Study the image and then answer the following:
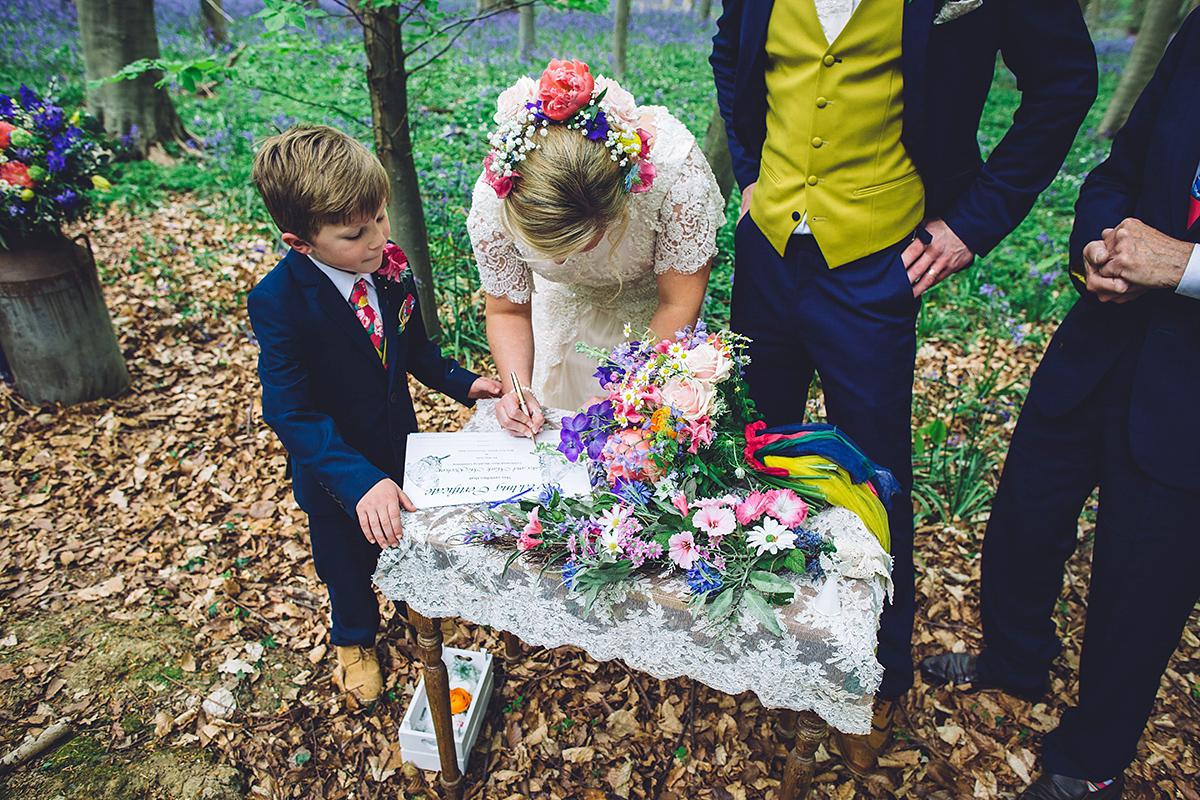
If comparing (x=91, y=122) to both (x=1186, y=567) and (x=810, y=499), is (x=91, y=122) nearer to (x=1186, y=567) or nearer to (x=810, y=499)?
(x=810, y=499)

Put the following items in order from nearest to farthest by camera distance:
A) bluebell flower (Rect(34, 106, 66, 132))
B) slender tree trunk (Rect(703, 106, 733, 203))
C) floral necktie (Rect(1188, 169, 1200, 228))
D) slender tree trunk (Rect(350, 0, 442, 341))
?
floral necktie (Rect(1188, 169, 1200, 228))
slender tree trunk (Rect(350, 0, 442, 341))
bluebell flower (Rect(34, 106, 66, 132))
slender tree trunk (Rect(703, 106, 733, 203))

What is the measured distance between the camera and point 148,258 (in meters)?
5.02

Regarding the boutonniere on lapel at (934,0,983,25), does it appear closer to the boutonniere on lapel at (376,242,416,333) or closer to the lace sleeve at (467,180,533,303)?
the lace sleeve at (467,180,533,303)

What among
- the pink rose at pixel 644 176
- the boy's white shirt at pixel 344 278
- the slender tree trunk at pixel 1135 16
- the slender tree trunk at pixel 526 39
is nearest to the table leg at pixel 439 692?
the boy's white shirt at pixel 344 278

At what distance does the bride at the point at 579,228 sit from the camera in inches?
68.9

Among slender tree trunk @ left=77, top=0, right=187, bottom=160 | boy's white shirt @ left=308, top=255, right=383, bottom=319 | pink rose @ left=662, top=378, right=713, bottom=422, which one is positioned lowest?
pink rose @ left=662, top=378, right=713, bottom=422

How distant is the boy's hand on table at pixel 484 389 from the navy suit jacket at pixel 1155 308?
1718 mm

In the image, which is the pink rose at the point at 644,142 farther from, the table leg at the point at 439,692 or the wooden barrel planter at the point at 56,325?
the wooden barrel planter at the point at 56,325

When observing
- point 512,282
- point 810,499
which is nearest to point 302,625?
point 512,282

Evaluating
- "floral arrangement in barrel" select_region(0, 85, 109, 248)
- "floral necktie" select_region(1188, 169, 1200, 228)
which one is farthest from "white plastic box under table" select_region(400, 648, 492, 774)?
"floral arrangement in barrel" select_region(0, 85, 109, 248)

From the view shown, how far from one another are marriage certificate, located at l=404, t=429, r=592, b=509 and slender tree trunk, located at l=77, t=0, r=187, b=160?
19.7 feet

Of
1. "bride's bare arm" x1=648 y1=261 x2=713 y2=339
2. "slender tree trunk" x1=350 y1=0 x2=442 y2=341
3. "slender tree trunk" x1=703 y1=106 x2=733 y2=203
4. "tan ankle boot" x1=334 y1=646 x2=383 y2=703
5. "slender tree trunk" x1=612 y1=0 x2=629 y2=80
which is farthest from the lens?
"slender tree trunk" x1=612 y1=0 x2=629 y2=80

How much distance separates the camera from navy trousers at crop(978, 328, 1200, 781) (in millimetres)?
1772

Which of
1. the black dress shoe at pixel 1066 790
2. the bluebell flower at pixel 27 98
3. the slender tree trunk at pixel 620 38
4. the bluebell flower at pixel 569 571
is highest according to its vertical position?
the slender tree trunk at pixel 620 38
